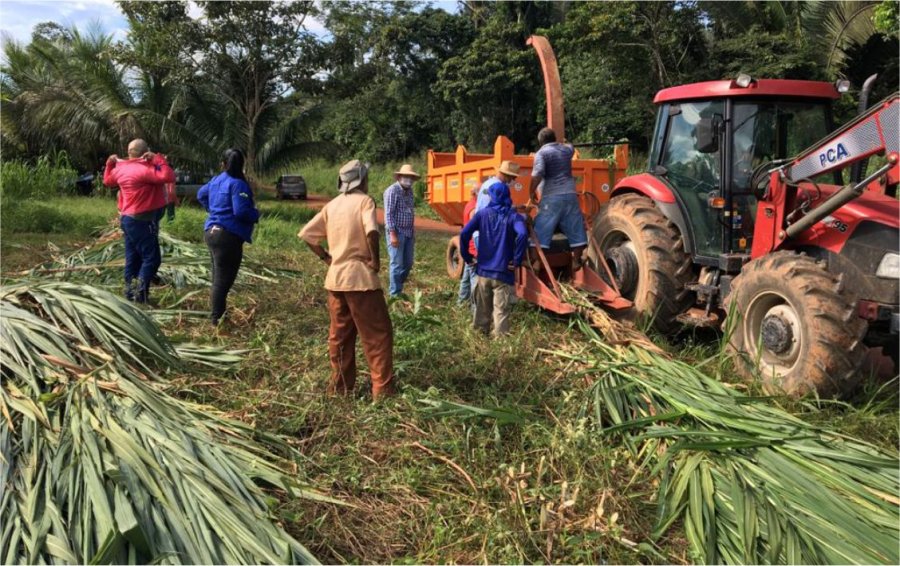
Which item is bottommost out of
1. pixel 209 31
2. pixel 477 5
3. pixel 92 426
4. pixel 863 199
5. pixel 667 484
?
pixel 667 484

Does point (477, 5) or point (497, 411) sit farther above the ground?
point (477, 5)

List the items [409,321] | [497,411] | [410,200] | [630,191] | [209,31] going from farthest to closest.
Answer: [209,31] < [410,200] < [630,191] < [409,321] < [497,411]

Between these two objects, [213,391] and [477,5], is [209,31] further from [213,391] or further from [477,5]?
[213,391]

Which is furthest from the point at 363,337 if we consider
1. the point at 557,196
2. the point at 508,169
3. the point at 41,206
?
the point at 41,206

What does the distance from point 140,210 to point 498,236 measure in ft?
11.6

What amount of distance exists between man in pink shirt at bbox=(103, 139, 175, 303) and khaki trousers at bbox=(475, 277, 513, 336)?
10.6ft

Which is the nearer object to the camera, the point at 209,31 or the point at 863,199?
the point at 863,199

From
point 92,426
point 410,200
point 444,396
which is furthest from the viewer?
point 410,200

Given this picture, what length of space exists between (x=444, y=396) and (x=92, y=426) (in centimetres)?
207

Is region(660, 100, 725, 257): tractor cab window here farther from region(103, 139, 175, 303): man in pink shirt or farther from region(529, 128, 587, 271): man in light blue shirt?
region(103, 139, 175, 303): man in pink shirt

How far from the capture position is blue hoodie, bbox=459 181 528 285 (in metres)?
5.40

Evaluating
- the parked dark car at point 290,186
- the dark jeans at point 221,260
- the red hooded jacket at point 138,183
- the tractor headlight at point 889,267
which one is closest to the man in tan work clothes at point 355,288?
the dark jeans at point 221,260

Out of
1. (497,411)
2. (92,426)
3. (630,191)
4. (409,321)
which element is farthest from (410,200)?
(92,426)

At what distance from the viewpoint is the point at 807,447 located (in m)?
3.35
